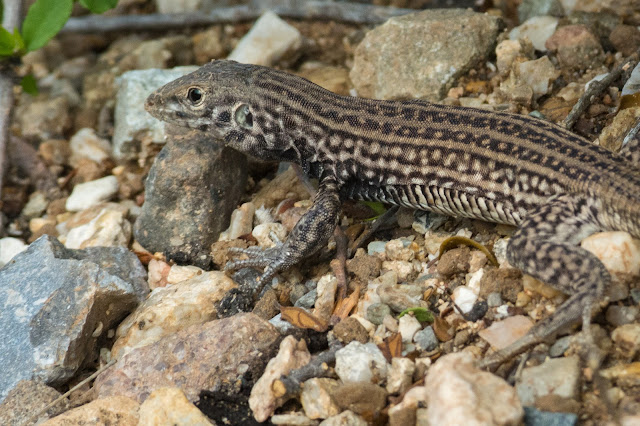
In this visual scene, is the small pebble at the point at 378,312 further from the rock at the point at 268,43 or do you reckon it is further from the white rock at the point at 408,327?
the rock at the point at 268,43

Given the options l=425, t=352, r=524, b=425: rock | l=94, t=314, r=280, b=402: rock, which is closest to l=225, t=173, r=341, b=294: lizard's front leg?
l=94, t=314, r=280, b=402: rock

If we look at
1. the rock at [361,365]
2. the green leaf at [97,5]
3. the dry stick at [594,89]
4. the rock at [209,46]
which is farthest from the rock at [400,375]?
the rock at [209,46]

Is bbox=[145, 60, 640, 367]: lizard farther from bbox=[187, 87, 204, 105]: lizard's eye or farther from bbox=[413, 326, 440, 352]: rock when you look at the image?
bbox=[413, 326, 440, 352]: rock

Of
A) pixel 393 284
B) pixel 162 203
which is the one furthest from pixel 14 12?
pixel 393 284

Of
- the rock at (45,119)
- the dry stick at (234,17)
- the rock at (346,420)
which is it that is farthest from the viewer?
the dry stick at (234,17)

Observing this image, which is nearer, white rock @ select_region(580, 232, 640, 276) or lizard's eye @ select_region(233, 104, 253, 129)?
white rock @ select_region(580, 232, 640, 276)

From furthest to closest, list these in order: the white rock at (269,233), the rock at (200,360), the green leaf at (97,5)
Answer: the green leaf at (97,5) < the white rock at (269,233) < the rock at (200,360)

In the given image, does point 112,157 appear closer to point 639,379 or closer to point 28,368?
point 28,368
